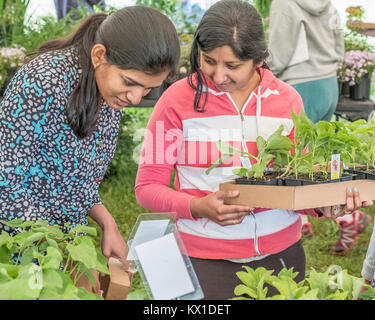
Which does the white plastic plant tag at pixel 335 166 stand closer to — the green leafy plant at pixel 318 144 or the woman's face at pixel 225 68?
the green leafy plant at pixel 318 144

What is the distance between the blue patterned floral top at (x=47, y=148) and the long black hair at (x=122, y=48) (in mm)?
26

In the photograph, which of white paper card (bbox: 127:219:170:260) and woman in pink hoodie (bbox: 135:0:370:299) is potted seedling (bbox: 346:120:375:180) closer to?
woman in pink hoodie (bbox: 135:0:370:299)

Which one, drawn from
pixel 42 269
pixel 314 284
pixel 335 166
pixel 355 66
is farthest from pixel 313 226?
pixel 42 269

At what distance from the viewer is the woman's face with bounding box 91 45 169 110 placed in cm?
119

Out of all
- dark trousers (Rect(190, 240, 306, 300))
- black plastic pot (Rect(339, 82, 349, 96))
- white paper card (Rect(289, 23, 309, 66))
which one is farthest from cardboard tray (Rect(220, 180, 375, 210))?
black plastic pot (Rect(339, 82, 349, 96))

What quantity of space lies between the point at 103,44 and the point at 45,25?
9.94 ft

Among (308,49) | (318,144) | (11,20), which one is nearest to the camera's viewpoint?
(318,144)

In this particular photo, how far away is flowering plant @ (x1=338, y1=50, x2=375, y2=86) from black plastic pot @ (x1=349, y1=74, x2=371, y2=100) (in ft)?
0.11

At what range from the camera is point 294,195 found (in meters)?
1.24

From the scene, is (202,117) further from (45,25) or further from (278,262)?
(45,25)

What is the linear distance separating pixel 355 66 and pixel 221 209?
2835 mm

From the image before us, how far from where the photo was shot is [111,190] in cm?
428

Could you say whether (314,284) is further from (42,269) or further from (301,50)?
(301,50)
